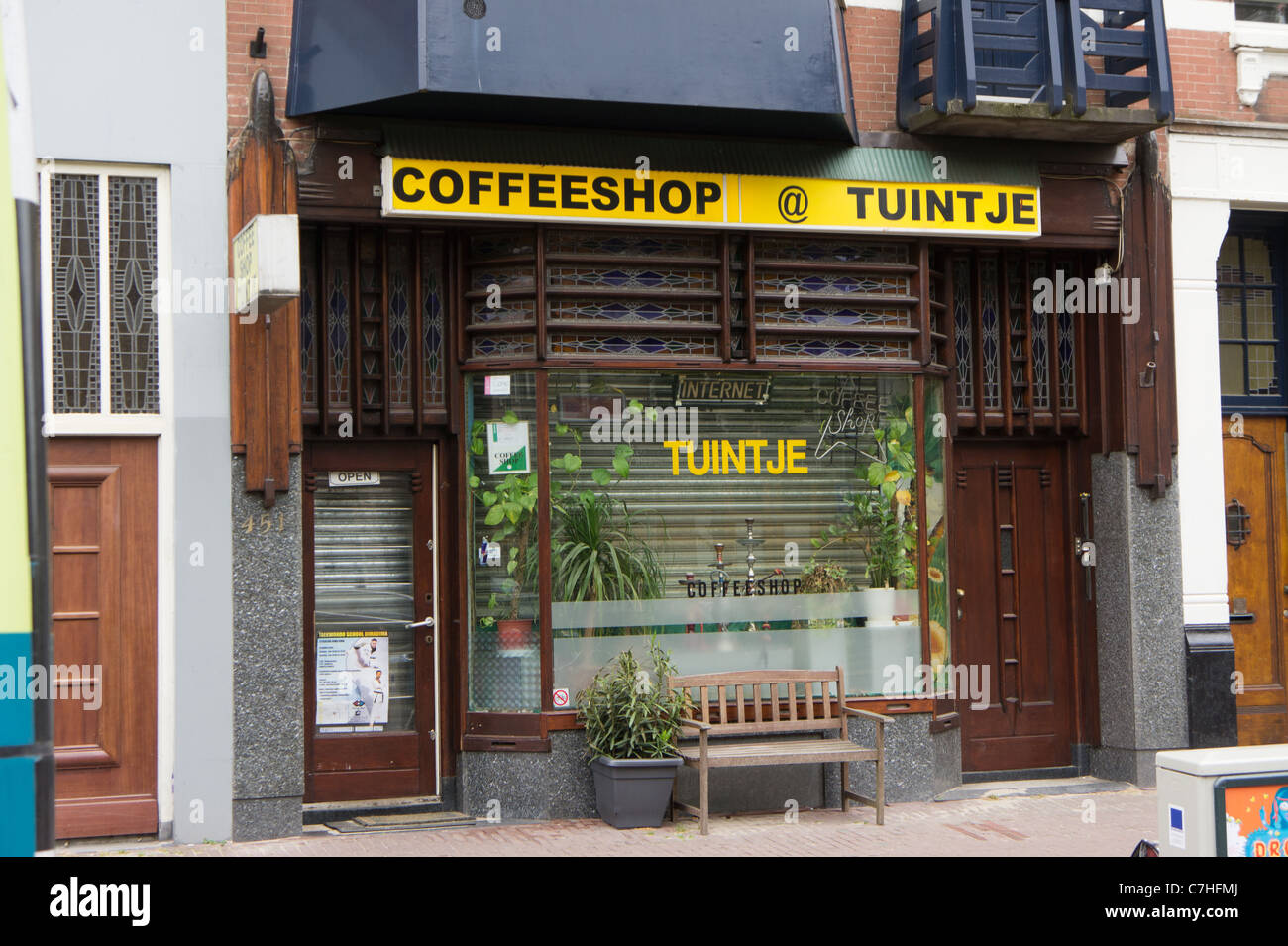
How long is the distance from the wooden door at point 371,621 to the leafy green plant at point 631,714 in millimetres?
1285

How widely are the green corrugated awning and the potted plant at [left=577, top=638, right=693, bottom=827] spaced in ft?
11.5

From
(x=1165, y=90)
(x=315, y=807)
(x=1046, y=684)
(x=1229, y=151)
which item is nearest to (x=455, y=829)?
(x=315, y=807)

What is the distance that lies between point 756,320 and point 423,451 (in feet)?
8.53

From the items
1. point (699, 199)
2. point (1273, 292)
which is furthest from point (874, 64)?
point (1273, 292)

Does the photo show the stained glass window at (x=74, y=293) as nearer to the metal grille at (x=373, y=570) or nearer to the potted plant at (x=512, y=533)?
the metal grille at (x=373, y=570)

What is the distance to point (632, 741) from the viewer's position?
29.2 ft

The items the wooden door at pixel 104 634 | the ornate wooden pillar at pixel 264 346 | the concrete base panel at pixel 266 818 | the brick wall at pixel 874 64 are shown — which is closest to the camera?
the wooden door at pixel 104 634

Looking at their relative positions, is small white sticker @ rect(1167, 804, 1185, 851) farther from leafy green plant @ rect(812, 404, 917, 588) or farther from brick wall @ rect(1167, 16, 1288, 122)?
brick wall @ rect(1167, 16, 1288, 122)

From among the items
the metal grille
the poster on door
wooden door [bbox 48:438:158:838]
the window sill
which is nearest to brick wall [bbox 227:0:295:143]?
wooden door [bbox 48:438:158:838]

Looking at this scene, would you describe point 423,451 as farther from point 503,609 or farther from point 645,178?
point 645,178

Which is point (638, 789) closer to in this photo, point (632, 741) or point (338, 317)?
point (632, 741)

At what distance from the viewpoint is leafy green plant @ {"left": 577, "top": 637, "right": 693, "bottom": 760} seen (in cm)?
895

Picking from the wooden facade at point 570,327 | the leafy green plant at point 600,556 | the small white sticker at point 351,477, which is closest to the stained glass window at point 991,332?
the wooden facade at point 570,327

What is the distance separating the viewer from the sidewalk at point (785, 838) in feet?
27.1
